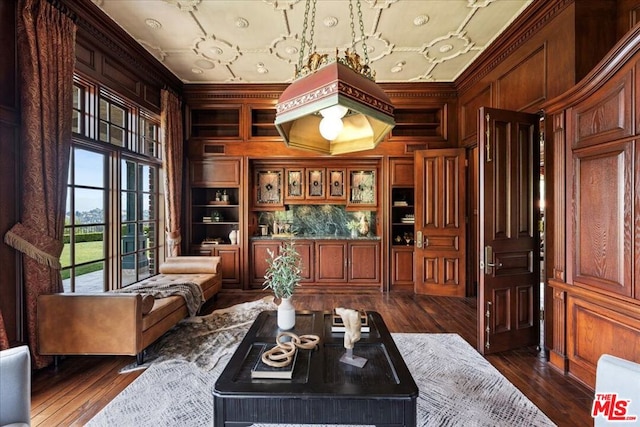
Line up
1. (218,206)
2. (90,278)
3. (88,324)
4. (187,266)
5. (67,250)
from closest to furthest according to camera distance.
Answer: (88,324), (67,250), (90,278), (187,266), (218,206)

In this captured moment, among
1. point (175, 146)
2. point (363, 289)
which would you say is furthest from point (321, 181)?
point (175, 146)

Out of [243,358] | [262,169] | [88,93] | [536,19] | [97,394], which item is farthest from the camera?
[262,169]

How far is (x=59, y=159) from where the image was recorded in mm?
2695

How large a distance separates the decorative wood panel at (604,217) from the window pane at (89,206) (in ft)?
16.2

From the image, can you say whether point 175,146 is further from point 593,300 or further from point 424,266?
point 593,300

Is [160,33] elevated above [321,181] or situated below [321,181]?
above

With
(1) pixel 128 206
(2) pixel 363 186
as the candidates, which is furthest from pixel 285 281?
(2) pixel 363 186

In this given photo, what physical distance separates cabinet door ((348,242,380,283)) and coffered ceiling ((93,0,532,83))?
2931 millimetres

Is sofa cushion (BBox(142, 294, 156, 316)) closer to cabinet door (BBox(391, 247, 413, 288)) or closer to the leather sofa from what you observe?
the leather sofa

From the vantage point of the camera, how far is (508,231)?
298cm

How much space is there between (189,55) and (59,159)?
233 centimetres

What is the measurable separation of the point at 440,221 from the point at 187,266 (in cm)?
407

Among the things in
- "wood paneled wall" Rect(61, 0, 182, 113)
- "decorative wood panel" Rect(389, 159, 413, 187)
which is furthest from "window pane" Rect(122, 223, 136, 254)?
"decorative wood panel" Rect(389, 159, 413, 187)

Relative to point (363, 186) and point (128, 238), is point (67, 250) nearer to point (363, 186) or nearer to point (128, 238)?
point (128, 238)
